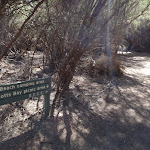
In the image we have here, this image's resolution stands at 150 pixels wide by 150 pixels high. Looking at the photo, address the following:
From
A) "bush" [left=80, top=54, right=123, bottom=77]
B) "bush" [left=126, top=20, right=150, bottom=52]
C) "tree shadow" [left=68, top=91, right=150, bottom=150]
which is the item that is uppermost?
"bush" [left=126, top=20, right=150, bottom=52]

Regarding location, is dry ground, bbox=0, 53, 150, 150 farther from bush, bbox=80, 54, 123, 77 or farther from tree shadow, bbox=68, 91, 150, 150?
bush, bbox=80, 54, 123, 77

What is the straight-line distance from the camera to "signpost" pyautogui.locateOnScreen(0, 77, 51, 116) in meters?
3.01

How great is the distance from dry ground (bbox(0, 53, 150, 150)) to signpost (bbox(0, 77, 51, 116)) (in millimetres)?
590

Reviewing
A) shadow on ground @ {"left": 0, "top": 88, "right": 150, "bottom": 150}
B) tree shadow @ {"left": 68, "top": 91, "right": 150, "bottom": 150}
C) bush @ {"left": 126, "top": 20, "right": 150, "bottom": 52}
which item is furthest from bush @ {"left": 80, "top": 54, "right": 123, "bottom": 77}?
bush @ {"left": 126, "top": 20, "right": 150, "bottom": 52}

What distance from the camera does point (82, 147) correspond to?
9.73 ft

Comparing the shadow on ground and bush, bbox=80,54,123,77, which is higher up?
bush, bbox=80,54,123,77

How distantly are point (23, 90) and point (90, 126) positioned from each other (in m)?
1.45

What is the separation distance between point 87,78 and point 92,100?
8.47 ft

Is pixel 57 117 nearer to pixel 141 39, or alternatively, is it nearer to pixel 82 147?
pixel 82 147

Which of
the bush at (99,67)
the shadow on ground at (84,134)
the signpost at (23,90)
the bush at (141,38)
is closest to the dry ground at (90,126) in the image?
the shadow on ground at (84,134)

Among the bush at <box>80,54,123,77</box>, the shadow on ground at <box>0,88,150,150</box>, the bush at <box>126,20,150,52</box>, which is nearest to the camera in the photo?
→ the shadow on ground at <box>0,88,150,150</box>

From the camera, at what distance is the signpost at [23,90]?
3.01 meters

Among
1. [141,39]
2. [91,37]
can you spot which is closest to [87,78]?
[91,37]

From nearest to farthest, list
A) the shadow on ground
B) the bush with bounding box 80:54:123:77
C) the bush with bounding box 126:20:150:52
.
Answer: the shadow on ground
the bush with bounding box 80:54:123:77
the bush with bounding box 126:20:150:52
